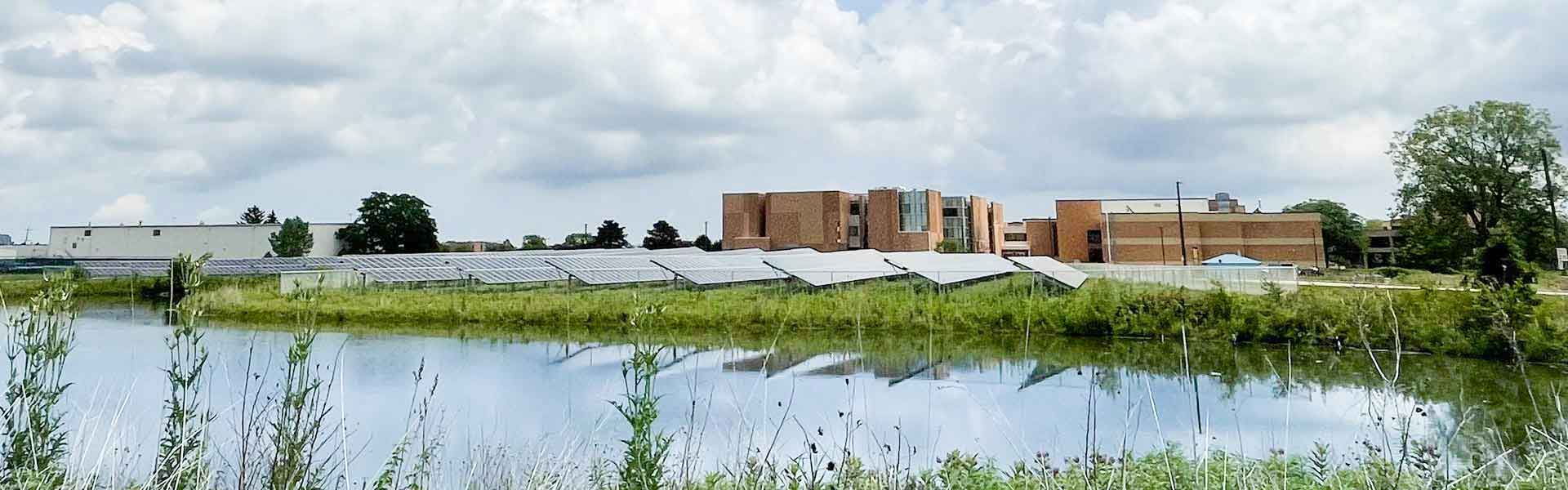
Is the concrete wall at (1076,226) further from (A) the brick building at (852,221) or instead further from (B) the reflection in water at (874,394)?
(B) the reflection in water at (874,394)

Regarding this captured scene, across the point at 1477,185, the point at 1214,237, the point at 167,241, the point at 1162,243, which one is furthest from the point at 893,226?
the point at 167,241

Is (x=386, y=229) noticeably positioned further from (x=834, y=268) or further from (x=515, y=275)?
(x=834, y=268)

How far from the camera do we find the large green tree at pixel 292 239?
43625mm

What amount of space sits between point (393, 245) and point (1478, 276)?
157ft

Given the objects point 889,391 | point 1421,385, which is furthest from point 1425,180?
point 889,391

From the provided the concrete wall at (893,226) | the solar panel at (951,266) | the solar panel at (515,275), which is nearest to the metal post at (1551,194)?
the solar panel at (951,266)

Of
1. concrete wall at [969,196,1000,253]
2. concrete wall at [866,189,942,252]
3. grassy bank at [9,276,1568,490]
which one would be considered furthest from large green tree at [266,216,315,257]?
grassy bank at [9,276,1568,490]

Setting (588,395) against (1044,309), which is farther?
(1044,309)

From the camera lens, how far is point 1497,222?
28594 millimetres

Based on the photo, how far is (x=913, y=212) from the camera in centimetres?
4897

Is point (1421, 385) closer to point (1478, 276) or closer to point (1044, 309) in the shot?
point (1478, 276)

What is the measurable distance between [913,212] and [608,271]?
29350mm

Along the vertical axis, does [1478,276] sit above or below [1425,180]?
below

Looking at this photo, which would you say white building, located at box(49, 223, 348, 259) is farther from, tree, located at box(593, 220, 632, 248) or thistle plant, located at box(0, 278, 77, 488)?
thistle plant, located at box(0, 278, 77, 488)
